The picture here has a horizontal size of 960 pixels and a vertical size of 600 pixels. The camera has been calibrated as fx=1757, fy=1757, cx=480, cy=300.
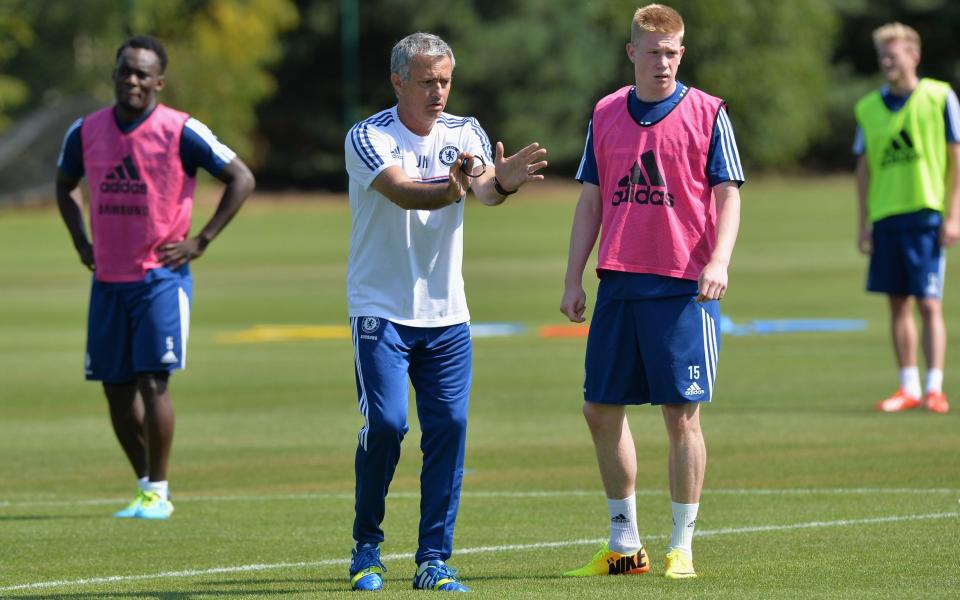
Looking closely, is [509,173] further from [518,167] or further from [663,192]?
[663,192]

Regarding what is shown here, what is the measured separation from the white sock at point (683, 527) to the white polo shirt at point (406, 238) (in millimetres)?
1246

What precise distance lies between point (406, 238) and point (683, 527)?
172 centimetres

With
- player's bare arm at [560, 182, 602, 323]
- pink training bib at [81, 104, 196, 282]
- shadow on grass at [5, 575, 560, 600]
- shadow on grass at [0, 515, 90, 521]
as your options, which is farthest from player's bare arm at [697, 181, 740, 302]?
shadow on grass at [0, 515, 90, 521]

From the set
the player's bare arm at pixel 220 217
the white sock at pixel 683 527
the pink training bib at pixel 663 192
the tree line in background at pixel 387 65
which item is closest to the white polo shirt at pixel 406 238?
the pink training bib at pixel 663 192

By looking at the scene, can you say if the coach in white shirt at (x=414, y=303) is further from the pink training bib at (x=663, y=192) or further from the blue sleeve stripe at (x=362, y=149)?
the pink training bib at (x=663, y=192)

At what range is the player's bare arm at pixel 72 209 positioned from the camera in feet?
34.1

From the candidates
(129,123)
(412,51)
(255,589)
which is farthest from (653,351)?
(129,123)

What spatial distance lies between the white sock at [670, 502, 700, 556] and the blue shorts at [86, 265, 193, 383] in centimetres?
362

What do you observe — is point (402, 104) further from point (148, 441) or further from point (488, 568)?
point (148, 441)

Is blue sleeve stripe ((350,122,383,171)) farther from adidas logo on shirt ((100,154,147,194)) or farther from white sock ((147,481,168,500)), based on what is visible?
white sock ((147,481,168,500))

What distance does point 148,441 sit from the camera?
10078mm

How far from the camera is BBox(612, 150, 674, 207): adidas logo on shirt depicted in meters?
7.52

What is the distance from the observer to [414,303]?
742cm

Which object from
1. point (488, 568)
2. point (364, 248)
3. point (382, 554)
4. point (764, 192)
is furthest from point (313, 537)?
point (764, 192)
